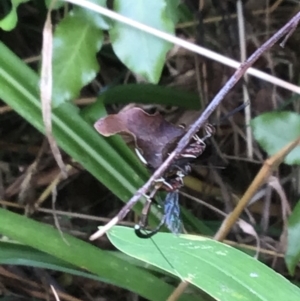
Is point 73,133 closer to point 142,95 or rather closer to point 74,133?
point 74,133

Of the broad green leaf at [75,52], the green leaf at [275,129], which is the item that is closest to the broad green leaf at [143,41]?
the broad green leaf at [75,52]

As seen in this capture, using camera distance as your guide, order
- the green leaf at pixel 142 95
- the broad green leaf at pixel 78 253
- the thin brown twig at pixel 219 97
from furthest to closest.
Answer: the green leaf at pixel 142 95, the broad green leaf at pixel 78 253, the thin brown twig at pixel 219 97

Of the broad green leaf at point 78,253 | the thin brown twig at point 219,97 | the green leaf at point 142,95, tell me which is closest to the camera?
the thin brown twig at point 219,97

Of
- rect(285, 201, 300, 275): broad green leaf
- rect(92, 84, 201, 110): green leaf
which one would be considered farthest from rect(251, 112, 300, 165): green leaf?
rect(92, 84, 201, 110): green leaf

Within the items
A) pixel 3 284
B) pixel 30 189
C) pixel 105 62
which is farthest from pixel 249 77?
pixel 3 284

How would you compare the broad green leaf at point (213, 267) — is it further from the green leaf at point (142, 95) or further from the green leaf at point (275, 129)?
the green leaf at point (142, 95)

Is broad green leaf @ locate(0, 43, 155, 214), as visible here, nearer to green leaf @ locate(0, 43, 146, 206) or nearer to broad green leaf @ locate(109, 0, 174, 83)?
green leaf @ locate(0, 43, 146, 206)

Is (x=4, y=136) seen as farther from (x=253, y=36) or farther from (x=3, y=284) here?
(x=253, y=36)

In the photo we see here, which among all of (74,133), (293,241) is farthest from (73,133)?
(293,241)
